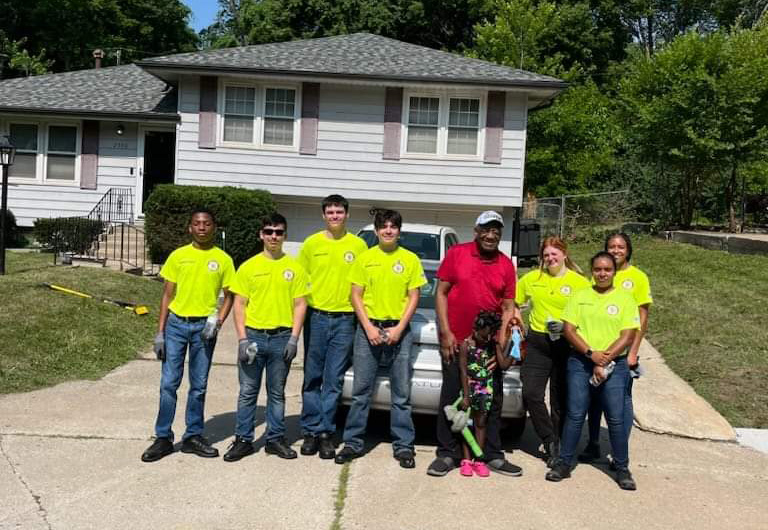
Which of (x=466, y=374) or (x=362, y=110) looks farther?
(x=362, y=110)

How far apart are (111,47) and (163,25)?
463cm

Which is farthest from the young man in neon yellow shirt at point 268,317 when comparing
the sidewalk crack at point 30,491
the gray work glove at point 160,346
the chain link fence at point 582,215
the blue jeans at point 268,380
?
the chain link fence at point 582,215

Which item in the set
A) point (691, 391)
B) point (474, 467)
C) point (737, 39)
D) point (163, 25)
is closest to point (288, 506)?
point (474, 467)

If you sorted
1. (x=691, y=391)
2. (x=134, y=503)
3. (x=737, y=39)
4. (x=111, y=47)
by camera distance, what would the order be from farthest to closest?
(x=111, y=47)
(x=737, y=39)
(x=691, y=391)
(x=134, y=503)

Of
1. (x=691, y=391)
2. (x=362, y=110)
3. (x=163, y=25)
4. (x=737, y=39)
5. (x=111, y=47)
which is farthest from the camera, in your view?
(x=163, y=25)

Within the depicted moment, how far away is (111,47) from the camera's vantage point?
3797cm

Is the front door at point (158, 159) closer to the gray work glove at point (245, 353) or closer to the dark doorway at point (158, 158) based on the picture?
the dark doorway at point (158, 158)

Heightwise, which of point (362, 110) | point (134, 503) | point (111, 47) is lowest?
point (134, 503)

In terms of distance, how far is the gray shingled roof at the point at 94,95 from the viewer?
17.7 m

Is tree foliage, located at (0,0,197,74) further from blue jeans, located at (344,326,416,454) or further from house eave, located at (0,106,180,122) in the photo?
blue jeans, located at (344,326,416,454)

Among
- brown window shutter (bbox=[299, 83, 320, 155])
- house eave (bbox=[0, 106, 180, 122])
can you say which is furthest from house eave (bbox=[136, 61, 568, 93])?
house eave (bbox=[0, 106, 180, 122])

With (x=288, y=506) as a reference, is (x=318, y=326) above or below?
above

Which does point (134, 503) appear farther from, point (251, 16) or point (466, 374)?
point (251, 16)

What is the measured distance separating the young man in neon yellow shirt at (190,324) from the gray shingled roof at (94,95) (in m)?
12.6
